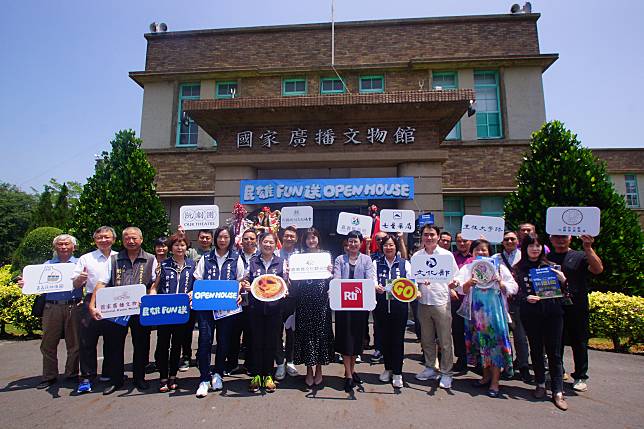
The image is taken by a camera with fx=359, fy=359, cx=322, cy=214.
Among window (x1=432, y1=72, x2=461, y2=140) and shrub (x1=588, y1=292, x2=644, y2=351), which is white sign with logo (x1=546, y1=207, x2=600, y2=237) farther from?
window (x1=432, y1=72, x2=461, y2=140)

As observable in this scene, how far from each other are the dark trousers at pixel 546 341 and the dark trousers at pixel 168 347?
424 cm

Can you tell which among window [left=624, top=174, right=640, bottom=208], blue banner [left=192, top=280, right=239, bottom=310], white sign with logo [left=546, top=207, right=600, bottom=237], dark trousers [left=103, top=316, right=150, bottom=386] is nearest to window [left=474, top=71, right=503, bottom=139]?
white sign with logo [left=546, top=207, right=600, bottom=237]

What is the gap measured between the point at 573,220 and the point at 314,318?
11.4 ft

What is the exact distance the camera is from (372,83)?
1441 centimetres

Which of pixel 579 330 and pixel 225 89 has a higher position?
pixel 225 89

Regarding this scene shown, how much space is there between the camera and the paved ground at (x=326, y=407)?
3.62m

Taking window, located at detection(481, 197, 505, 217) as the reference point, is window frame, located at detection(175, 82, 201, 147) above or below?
above

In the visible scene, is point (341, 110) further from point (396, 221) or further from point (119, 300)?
point (119, 300)

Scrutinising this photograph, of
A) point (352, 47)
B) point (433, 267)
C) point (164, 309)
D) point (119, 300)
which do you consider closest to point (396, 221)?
point (433, 267)

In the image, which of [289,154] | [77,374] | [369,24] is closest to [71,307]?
[77,374]

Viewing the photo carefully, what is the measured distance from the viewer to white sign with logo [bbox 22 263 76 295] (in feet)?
14.5

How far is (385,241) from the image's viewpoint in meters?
4.89

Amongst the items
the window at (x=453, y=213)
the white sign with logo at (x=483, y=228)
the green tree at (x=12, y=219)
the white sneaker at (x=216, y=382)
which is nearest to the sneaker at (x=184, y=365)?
the white sneaker at (x=216, y=382)

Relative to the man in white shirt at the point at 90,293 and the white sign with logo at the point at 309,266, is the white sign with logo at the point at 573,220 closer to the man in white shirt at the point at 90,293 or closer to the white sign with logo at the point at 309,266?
the white sign with logo at the point at 309,266
